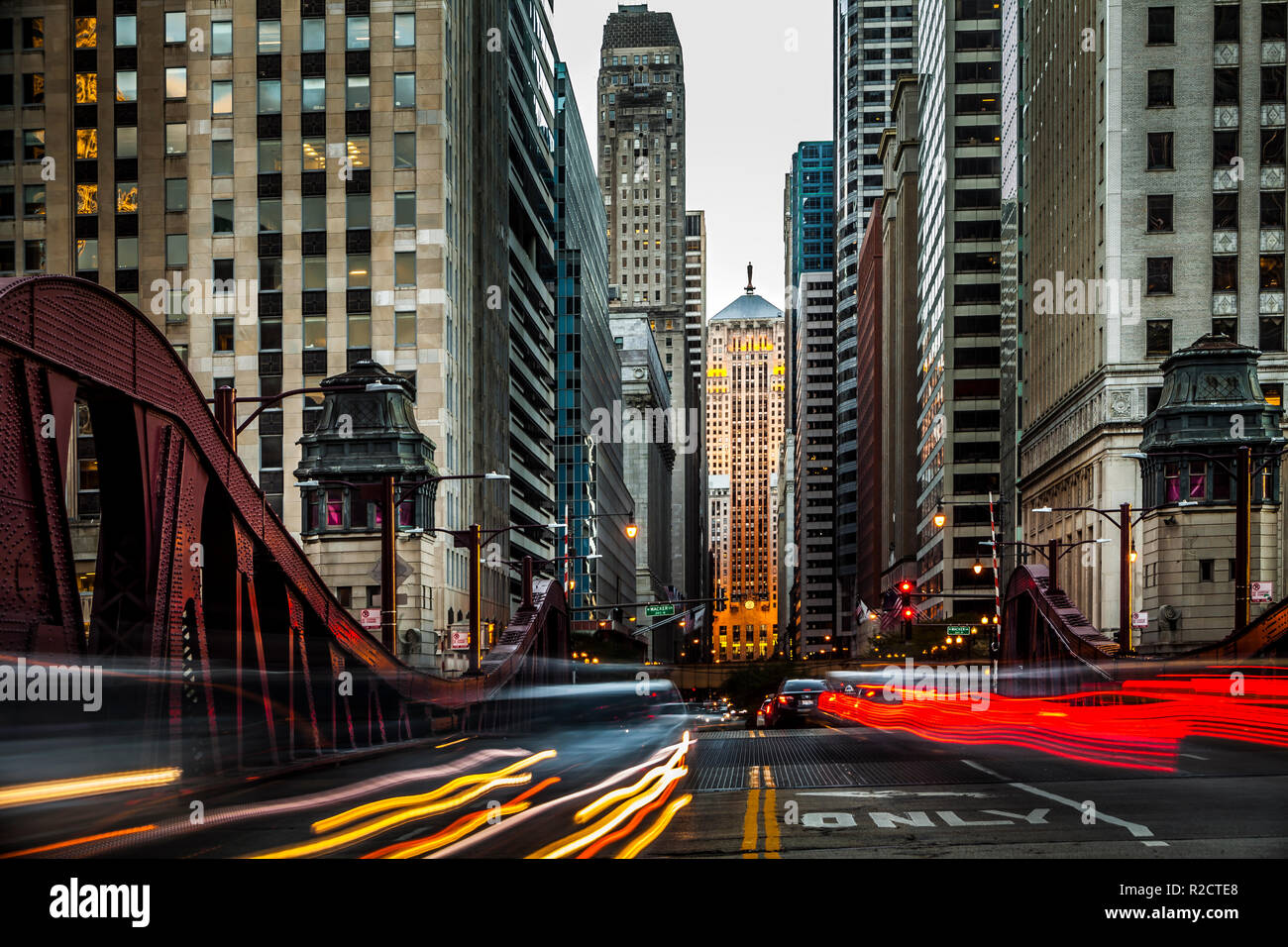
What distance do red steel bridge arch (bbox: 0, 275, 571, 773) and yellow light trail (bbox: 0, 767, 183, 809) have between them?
0.43m

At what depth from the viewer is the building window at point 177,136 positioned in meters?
75.7

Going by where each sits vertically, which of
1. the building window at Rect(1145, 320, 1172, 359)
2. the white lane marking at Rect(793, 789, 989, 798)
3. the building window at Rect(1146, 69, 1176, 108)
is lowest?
the white lane marking at Rect(793, 789, 989, 798)

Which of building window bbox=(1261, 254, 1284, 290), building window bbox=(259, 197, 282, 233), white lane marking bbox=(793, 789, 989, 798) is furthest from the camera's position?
building window bbox=(1261, 254, 1284, 290)

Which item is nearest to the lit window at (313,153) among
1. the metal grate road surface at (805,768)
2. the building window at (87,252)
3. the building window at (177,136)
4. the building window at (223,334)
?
the building window at (177,136)

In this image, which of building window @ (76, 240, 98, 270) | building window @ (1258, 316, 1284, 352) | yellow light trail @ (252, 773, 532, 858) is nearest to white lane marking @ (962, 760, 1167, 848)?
yellow light trail @ (252, 773, 532, 858)

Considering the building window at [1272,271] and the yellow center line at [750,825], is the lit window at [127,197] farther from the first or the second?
the yellow center line at [750,825]

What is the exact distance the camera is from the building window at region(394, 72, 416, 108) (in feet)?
245

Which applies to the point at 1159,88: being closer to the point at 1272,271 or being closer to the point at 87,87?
the point at 1272,271

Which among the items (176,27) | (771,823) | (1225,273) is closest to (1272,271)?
(1225,273)

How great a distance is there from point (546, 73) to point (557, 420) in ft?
138

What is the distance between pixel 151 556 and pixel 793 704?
35.0 meters

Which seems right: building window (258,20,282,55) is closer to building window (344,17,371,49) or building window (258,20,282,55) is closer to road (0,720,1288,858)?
building window (344,17,371,49)

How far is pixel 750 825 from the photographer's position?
49.4 feet
